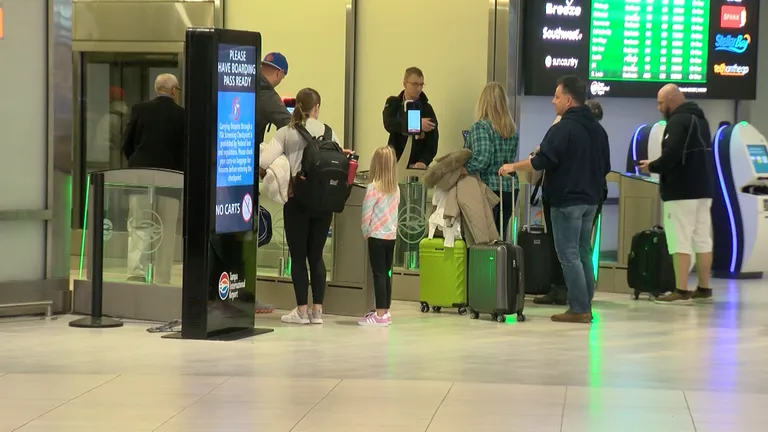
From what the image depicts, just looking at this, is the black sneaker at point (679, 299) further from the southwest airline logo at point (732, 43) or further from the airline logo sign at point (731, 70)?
the southwest airline logo at point (732, 43)

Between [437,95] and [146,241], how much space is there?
381 centimetres

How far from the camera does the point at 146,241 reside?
344 inches

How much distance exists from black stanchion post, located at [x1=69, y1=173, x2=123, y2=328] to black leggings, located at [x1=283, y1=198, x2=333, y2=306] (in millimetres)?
1260

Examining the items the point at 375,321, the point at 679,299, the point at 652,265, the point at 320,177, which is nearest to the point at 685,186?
the point at 652,265

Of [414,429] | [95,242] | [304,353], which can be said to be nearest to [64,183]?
[95,242]

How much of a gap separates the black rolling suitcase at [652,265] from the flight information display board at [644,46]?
1820 millimetres

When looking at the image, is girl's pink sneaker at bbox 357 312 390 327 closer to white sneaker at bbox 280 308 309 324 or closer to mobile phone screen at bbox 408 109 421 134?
white sneaker at bbox 280 308 309 324

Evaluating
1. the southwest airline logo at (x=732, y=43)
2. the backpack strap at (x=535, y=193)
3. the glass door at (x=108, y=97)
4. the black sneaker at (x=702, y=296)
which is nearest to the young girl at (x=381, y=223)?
the backpack strap at (x=535, y=193)

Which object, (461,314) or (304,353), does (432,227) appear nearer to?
(461,314)

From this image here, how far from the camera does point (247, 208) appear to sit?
8.28 meters

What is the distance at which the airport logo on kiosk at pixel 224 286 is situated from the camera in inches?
318

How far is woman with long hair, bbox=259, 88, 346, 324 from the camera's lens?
8.72 m

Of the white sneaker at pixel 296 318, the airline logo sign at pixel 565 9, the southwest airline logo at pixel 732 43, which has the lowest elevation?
the white sneaker at pixel 296 318

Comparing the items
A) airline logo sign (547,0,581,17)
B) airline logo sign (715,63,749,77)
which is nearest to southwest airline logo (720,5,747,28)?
airline logo sign (715,63,749,77)
